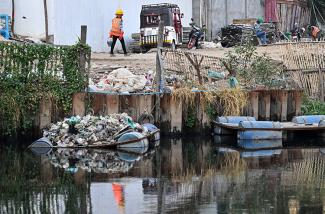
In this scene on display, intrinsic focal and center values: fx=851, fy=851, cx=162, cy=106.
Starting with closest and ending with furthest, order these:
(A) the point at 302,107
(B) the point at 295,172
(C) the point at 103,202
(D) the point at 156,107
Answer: (C) the point at 103,202 < (B) the point at 295,172 < (D) the point at 156,107 < (A) the point at 302,107

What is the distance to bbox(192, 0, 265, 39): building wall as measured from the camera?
155 ft

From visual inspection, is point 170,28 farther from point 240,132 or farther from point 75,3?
point 240,132

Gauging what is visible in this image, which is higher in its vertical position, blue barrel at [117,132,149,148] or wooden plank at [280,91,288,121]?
wooden plank at [280,91,288,121]

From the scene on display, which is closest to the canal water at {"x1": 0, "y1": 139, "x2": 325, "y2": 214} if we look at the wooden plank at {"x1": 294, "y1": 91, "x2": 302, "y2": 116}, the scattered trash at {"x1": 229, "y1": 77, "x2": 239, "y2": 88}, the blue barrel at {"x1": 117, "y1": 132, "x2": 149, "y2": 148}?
the blue barrel at {"x1": 117, "y1": 132, "x2": 149, "y2": 148}

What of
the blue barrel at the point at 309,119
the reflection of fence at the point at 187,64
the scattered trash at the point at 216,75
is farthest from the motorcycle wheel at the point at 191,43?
the blue barrel at the point at 309,119

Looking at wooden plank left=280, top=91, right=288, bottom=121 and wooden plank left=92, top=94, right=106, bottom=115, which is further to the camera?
wooden plank left=280, top=91, right=288, bottom=121

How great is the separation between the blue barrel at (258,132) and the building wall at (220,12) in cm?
2385

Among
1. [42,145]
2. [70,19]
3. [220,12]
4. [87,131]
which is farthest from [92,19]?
[42,145]

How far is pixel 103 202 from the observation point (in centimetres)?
1439

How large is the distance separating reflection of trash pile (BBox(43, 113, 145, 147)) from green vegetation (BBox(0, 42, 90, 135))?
1296 millimetres

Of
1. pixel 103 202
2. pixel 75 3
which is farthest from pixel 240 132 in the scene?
pixel 75 3

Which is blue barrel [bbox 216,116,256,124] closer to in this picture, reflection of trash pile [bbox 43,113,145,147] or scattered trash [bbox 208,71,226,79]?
scattered trash [bbox 208,71,226,79]

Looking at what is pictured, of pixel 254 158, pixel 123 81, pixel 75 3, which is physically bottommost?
pixel 254 158

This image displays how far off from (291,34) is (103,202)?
33.6 meters
